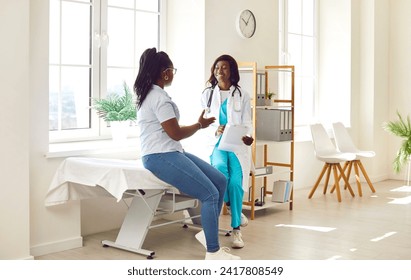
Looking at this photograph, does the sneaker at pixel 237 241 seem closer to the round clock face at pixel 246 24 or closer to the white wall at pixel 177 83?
the white wall at pixel 177 83

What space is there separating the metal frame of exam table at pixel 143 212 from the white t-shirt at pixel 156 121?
1.14 ft

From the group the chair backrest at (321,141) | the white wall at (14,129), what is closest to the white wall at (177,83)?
the white wall at (14,129)

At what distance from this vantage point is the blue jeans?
4.00m

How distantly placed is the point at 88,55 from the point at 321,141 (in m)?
3.08

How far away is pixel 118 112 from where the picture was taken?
5.14 meters

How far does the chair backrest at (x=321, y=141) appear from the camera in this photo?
6.90m

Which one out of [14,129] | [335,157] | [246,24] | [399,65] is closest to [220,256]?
[14,129]

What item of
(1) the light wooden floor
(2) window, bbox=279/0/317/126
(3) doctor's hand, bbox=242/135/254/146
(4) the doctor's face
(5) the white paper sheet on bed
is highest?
(2) window, bbox=279/0/317/126

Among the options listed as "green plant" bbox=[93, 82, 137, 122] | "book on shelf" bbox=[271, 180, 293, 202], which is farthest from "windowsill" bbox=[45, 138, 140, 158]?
"book on shelf" bbox=[271, 180, 293, 202]

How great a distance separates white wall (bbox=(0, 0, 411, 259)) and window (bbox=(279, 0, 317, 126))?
54 cm

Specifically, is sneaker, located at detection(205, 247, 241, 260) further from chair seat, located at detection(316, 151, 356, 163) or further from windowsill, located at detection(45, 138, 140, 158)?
chair seat, located at detection(316, 151, 356, 163)

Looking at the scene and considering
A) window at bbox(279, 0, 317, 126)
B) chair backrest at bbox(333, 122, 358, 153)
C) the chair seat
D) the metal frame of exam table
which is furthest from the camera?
window at bbox(279, 0, 317, 126)

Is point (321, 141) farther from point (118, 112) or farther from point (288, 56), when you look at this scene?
point (118, 112)

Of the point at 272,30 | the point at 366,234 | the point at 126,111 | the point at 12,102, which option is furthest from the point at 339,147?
the point at 12,102
